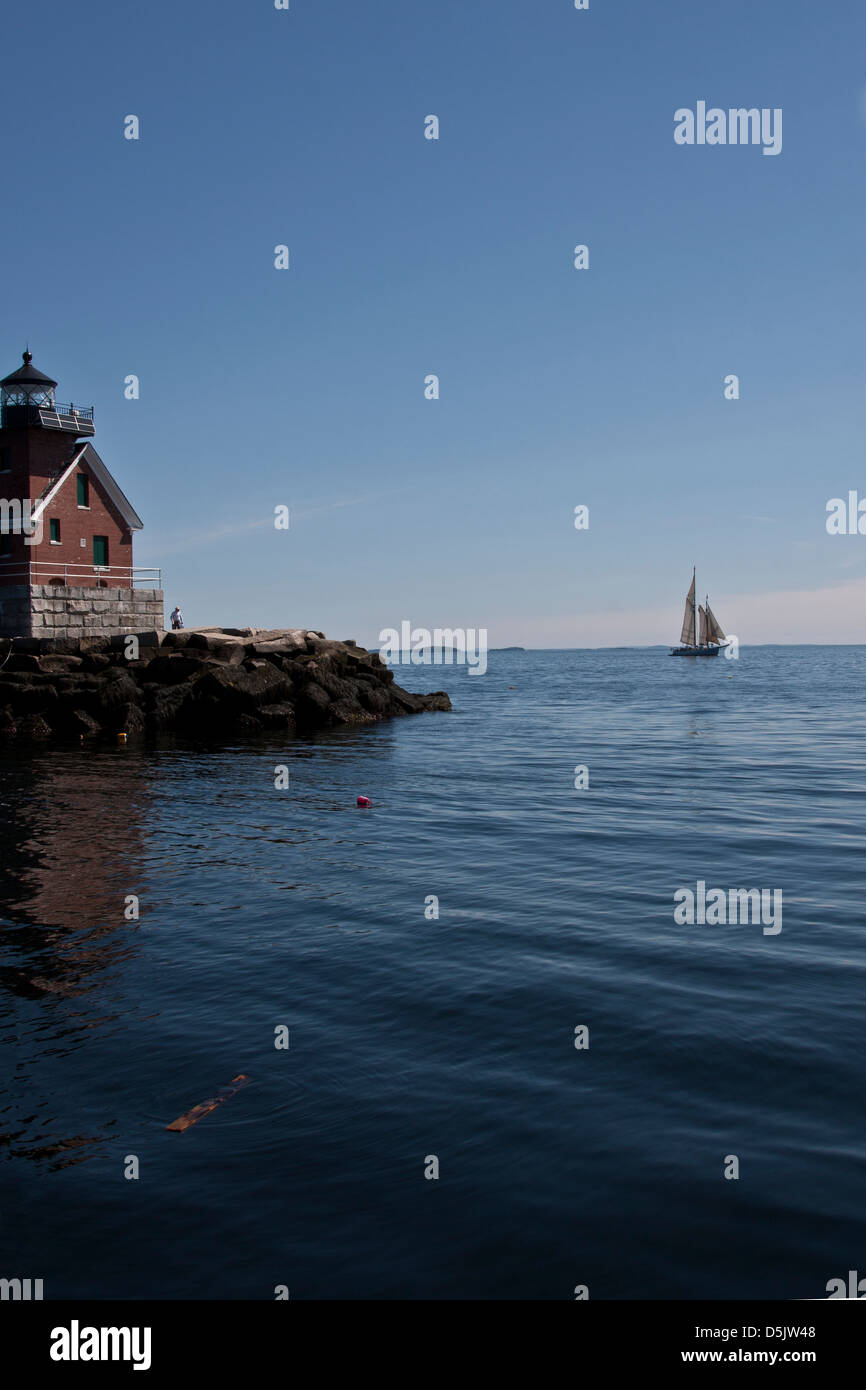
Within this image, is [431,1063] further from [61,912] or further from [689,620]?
[689,620]

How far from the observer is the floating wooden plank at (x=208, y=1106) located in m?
7.57

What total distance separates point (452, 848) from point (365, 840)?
194 centimetres

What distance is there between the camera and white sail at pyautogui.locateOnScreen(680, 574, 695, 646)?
481 feet

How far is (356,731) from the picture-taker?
1762 inches

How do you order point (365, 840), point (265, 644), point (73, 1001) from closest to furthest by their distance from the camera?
point (73, 1001)
point (365, 840)
point (265, 644)

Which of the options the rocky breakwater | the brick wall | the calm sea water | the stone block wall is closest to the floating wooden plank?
the calm sea water

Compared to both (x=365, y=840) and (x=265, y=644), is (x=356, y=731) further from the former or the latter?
(x=365, y=840)

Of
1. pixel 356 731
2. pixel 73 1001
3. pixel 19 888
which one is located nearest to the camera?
pixel 73 1001

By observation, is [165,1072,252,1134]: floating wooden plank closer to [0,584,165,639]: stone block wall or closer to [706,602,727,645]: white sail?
[0,584,165,639]: stone block wall

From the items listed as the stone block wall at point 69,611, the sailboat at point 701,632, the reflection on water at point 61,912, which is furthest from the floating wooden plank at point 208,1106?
the sailboat at point 701,632

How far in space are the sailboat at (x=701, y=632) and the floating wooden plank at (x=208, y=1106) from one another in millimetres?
145020

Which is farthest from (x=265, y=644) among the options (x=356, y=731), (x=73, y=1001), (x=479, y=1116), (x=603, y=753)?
(x=479, y=1116)

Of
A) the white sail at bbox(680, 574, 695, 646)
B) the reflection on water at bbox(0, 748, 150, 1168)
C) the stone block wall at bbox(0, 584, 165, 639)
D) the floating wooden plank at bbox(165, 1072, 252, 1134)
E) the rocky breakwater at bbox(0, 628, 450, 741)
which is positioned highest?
the white sail at bbox(680, 574, 695, 646)

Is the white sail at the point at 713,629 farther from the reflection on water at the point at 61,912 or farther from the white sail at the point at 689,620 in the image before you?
the reflection on water at the point at 61,912
